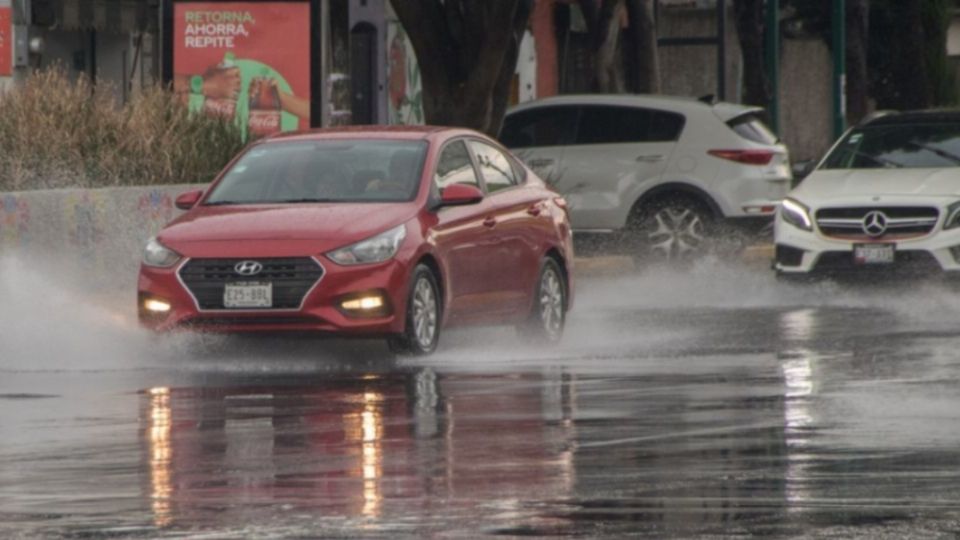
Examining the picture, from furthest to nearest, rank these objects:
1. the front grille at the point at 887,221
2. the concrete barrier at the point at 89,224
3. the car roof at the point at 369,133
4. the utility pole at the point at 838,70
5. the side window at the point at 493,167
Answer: the utility pole at the point at 838,70, the front grille at the point at 887,221, the concrete barrier at the point at 89,224, the side window at the point at 493,167, the car roof at the point at 369,133

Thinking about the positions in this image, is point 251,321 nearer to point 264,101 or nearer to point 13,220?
point 13,220

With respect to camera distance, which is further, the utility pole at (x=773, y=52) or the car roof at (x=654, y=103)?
the utility pole at (x=773, y=52)

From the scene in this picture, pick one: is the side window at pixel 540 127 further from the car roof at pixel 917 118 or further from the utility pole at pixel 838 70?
the utility pole at pixel 838 70

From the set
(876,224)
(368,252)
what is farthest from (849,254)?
(368,252)

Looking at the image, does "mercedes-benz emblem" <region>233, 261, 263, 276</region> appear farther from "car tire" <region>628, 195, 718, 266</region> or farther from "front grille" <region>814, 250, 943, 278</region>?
"car tire" <region>628, 195, 718, 266</region>

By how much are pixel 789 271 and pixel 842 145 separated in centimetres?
201

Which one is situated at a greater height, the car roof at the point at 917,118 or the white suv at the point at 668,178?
the car roof at the point at 917,118

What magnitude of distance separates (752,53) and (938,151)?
18.6m

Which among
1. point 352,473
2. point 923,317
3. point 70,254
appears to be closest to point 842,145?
point 923,317

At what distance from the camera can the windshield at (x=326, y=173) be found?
17.5m

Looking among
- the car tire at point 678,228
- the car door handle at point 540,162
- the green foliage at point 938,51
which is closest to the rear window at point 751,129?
the car tire at point 678,228

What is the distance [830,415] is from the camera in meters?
A: 13.2

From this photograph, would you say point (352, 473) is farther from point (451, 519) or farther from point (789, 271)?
point (789, 271)

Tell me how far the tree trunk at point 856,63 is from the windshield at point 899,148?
18462 millimetres
